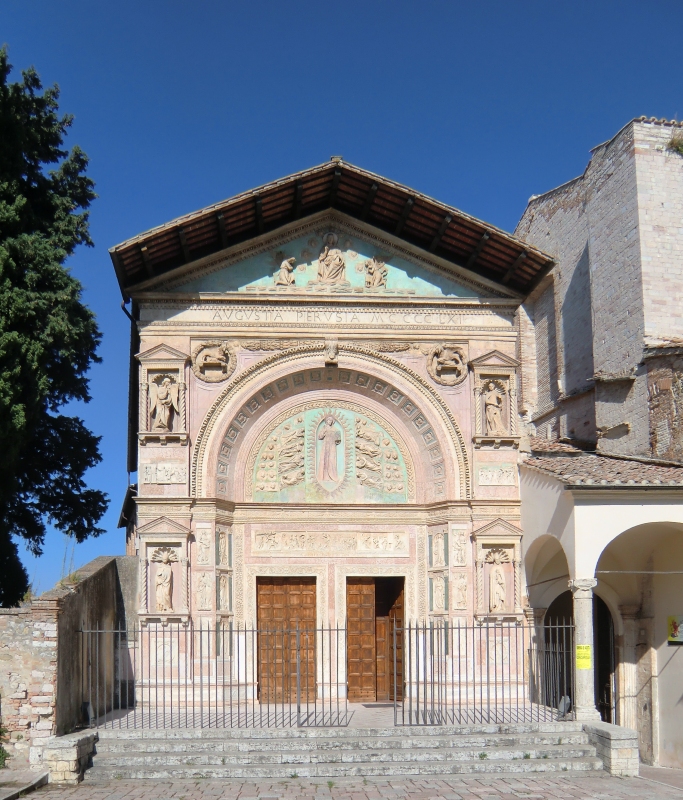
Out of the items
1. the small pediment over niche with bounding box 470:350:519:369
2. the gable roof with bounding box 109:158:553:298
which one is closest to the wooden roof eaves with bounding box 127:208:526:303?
the gable roof with bounding box 109:158:553:298

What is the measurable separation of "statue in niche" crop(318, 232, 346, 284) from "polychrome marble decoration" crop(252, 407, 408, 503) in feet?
7.64

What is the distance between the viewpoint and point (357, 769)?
41.0 ft

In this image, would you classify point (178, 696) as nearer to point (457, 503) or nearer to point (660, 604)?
point (457, 503)

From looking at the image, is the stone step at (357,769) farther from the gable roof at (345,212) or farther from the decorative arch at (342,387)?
the gable roof at (345,212)

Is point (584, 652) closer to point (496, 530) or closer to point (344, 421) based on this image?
point (496, 530)

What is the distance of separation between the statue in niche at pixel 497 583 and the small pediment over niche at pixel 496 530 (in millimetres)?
323

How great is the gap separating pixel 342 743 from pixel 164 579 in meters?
4.22

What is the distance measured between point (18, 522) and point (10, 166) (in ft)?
23.3

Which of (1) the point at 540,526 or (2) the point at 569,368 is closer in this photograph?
(1) the point at 540,526

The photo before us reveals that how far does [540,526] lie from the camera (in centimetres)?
1534

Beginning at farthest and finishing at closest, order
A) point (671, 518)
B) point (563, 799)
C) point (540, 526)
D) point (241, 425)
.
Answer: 1. point (241, 425)
2. point (540, 526)
3. point (671, 518)
4. point (563, 799)

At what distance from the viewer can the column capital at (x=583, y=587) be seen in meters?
14.0

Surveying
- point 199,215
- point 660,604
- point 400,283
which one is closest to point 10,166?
point 199,215

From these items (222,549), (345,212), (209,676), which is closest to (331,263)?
(345,212)
